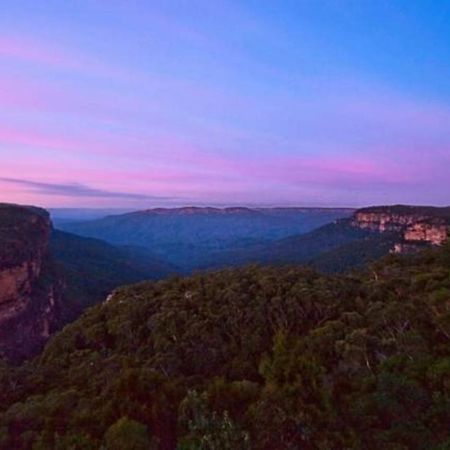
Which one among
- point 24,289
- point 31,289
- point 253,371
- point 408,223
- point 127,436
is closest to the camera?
point 127,436

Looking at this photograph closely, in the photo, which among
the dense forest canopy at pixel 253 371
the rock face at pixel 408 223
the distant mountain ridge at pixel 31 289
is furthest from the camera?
the rock face at pixel 408 223

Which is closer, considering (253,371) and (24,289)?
(253,371)

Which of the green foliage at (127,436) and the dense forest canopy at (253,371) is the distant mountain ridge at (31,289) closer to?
the dense forest canopy at (253,371)

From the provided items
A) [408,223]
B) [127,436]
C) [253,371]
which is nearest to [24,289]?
[253,371]

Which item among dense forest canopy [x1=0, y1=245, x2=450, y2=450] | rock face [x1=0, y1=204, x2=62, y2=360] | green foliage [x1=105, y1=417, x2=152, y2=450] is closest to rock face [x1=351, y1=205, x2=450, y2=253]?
dense forest canopy [x1=0, y1=245, x2=450, y2=450]

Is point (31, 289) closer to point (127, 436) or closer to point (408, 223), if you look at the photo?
point (127, 436)

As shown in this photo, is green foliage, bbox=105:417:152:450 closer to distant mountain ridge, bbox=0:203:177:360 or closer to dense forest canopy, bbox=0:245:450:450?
dense forest canopy, bbox=0:245:450:450

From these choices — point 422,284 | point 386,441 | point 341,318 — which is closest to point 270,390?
point 386,441

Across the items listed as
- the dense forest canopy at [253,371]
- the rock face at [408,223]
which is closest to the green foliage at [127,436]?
the dense forest canopy at [253,371]
